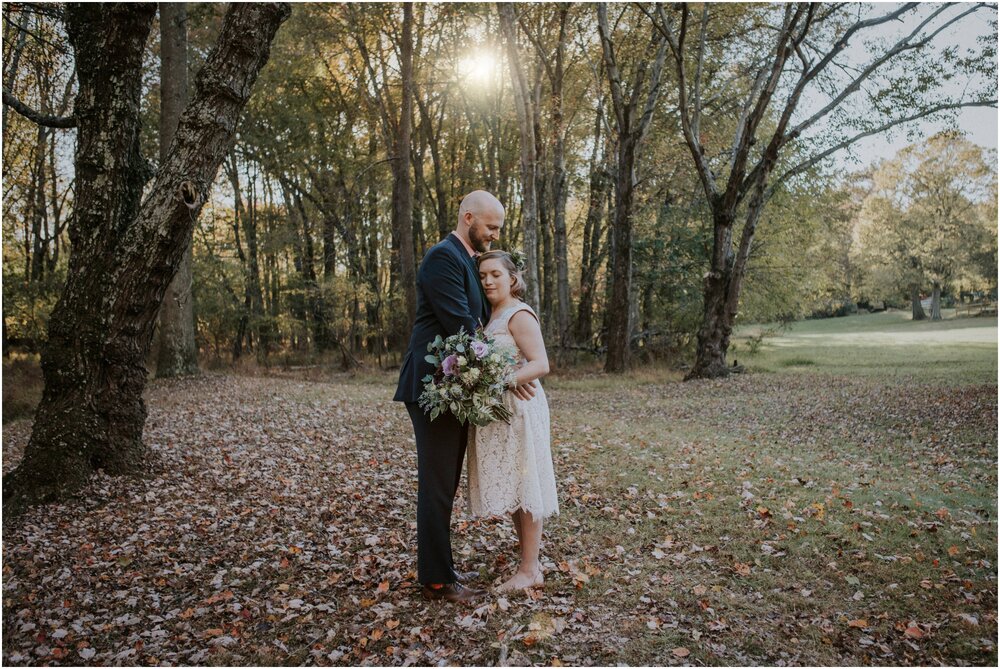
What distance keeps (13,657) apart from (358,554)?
2.26 m

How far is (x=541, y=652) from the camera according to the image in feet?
12.4

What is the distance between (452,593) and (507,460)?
960 millimetres

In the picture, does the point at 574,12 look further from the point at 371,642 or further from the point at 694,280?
the point at 371,642

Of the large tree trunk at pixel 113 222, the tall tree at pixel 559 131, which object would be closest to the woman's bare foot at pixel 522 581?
the large tree trunk at pixel 113 222

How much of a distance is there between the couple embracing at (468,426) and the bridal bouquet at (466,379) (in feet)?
0.37

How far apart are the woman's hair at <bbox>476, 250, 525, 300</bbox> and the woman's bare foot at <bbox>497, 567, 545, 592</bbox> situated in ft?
6.30

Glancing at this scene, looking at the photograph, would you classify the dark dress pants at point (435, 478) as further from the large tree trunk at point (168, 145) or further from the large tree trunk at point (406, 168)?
the large tree trunk at point (406, 168)

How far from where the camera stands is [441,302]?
4.03 m

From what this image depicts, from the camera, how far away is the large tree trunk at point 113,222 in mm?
5926

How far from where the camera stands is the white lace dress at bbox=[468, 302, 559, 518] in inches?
169

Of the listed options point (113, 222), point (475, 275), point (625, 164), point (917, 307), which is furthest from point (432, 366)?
point (917, 307)

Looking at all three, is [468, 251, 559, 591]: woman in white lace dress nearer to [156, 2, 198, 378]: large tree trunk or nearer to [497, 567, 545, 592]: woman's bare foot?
[497, 567, 545, 592]: woman's bare foot

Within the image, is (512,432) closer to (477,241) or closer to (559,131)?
(477,241)

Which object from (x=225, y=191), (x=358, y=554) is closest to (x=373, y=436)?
(x=358, y=554)
